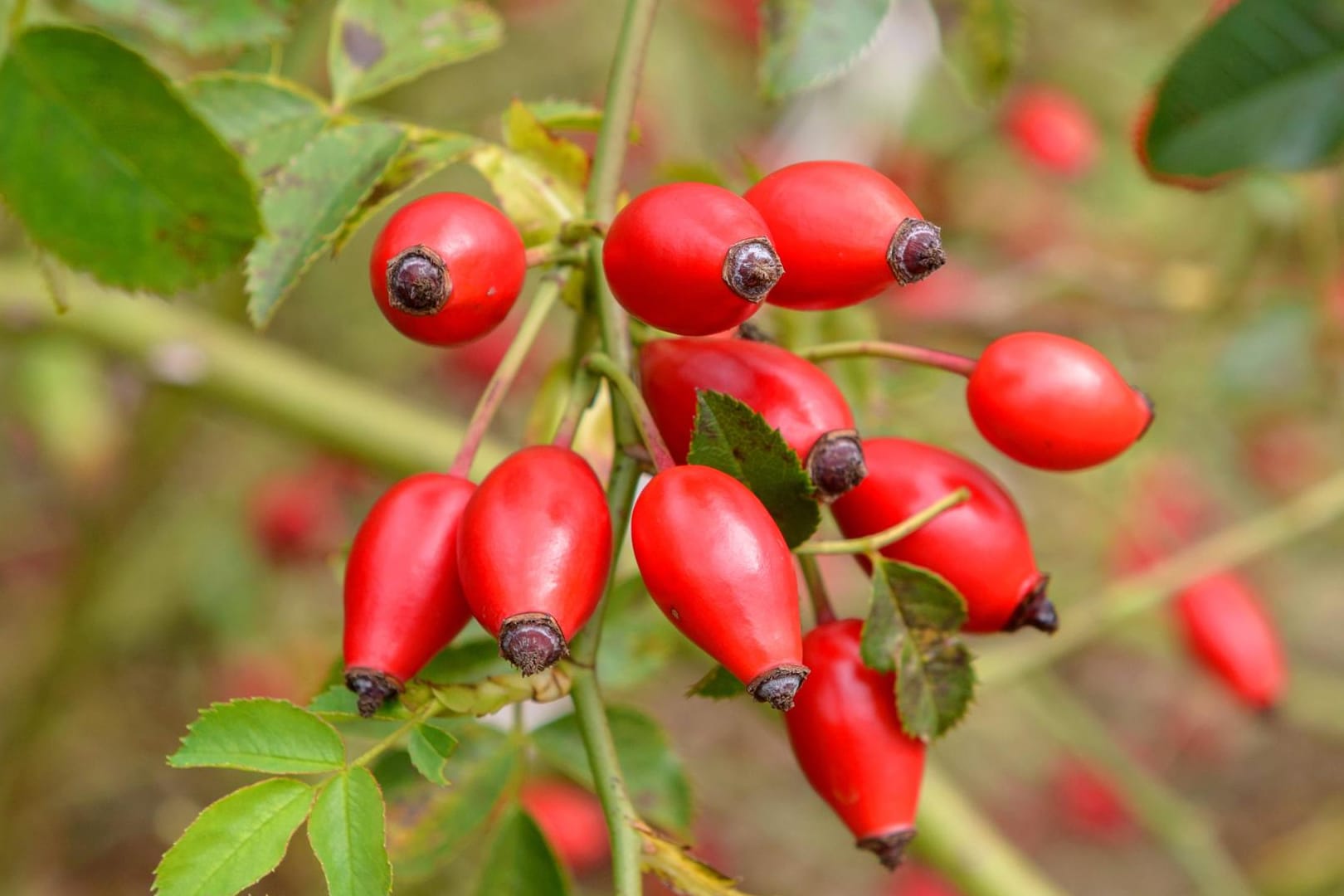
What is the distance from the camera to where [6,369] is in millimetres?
3771

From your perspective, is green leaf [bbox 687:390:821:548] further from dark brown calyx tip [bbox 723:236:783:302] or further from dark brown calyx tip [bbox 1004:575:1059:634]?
dark brown calyx tip [bbox 1004:575:1059:634]

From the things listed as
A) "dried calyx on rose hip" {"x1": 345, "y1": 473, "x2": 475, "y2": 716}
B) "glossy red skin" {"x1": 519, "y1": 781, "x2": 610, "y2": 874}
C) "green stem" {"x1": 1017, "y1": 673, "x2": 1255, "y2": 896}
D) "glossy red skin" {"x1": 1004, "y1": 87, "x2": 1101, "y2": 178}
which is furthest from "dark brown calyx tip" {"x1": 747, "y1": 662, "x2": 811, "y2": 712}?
"glossy red skin" {"x1": 1004, "y1": 87, "x2": 1101, "y2": 178}

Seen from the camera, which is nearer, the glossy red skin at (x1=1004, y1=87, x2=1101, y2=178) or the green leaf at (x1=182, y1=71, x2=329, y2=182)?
the green leaf at (x1=182, y1=71, x2=329, y2=182)

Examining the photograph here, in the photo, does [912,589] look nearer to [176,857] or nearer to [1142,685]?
[176,857]

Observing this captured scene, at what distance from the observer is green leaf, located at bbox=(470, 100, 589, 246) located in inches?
41.1

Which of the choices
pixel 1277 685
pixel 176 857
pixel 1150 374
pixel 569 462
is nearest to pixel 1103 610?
pixel 1277 685

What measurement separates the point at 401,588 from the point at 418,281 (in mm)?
202

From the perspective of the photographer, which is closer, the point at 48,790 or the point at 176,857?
the point at 176,857

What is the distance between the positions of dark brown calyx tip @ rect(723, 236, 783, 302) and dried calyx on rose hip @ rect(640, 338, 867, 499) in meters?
0.09

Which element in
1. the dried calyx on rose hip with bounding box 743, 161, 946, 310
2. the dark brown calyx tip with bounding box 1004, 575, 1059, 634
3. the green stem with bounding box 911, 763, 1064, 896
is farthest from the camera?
the green stem with bounding box 911, 763, 1064, 896

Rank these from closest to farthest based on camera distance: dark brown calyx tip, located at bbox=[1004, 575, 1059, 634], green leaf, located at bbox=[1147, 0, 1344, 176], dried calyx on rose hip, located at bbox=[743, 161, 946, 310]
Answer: dried calyx on rose hip, located at bbox=[743, 161, 946, 310] < dark brown calyx tip, located at bbox=[1004, 575, 1059, 634] < green leaf, located at bbox=[1147, 0, 1344, 176]

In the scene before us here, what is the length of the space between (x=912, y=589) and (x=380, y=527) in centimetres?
38

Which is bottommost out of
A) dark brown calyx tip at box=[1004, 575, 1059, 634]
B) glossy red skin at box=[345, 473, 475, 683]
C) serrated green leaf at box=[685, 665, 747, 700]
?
serrated green leaf at box=[685, 665, 747, 700]

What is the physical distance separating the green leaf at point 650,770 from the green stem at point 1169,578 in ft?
2.90
